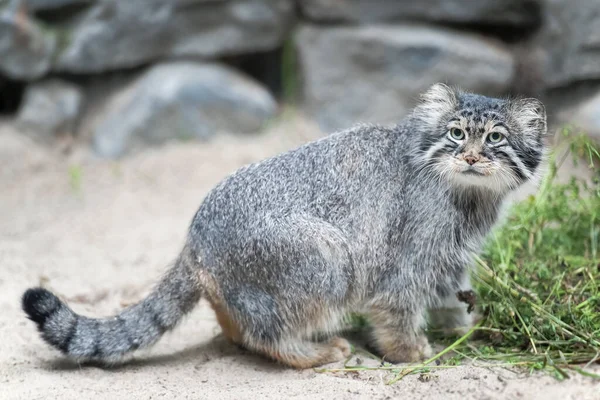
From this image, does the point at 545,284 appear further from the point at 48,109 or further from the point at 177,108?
the point at 48,109

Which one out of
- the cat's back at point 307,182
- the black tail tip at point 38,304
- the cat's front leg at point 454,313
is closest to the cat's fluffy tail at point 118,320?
the black tail tip at point 38,304

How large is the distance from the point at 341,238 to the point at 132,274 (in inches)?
107

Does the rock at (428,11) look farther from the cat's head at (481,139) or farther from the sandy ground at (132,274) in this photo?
the cat's head at (481,139)

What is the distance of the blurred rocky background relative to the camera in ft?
30.0

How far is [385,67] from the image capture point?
975 centimetres

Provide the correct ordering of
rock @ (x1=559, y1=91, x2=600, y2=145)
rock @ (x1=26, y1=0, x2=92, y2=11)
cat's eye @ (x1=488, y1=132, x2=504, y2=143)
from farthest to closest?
rock @ (x1=26, y1=0, x2=92, y2=11) < rock @ (x1=559, y1=91, x2=600, y2=145) < cat's eye @ (x1=488, y1=132, x2=504, y2=143)

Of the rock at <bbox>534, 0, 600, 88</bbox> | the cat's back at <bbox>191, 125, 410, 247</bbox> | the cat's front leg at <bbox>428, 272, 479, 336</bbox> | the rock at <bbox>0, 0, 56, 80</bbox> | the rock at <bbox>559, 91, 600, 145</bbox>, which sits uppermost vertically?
the rock at <bbox>534, 0, 600, 88</bbox>

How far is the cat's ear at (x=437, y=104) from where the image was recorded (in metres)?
5.27

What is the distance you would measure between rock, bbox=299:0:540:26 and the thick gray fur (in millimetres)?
4447

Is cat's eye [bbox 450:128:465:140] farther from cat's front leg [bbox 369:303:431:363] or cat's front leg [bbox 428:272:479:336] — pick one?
cat's front leg [bbox 369:303:431:363]

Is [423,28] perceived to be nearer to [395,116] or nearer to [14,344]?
[395,116]

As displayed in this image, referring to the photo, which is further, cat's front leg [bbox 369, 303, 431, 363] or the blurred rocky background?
the blurred rocky background

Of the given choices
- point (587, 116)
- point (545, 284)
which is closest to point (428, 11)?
point (587, 116)

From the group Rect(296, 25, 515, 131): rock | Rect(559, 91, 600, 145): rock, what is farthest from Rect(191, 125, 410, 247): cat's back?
Rect(296, 25, 515, 131): rock
